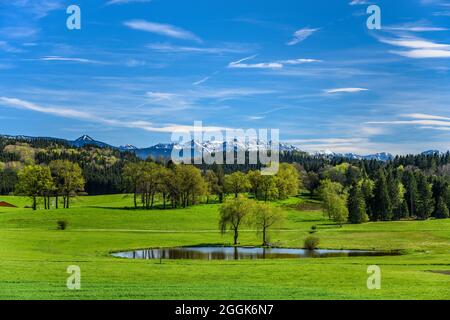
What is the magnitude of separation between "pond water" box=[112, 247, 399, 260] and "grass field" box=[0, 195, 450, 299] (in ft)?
12.8

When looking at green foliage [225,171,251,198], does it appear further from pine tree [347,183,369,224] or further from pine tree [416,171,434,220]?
pine tree [416,171,434,220]

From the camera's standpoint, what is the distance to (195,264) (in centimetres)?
4759

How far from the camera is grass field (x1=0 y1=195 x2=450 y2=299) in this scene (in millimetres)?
27312

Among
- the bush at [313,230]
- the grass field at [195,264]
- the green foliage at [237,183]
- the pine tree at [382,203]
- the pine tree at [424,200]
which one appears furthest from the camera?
the green foliage at [237,183]

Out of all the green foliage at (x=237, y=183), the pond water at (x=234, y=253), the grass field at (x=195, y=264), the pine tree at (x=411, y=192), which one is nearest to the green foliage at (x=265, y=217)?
the grass field at (x=195, y=264)

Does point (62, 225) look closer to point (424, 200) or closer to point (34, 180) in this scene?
point (34, 180)

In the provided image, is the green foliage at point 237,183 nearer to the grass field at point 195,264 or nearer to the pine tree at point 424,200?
the grass field at point 195,264

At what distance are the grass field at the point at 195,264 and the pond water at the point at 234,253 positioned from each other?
3913 millimetres

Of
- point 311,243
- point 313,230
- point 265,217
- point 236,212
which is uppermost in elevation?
point 236,212

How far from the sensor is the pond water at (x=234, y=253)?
62469 mm

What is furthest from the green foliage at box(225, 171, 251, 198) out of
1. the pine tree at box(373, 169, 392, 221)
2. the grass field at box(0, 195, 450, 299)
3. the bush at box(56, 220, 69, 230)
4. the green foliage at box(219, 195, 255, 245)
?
the bush at box(56, 220, 69, 230)

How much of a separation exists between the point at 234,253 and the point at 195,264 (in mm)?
20166

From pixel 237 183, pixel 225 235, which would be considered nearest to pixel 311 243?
pixel 225 235

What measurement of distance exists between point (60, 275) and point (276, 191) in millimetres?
108493
